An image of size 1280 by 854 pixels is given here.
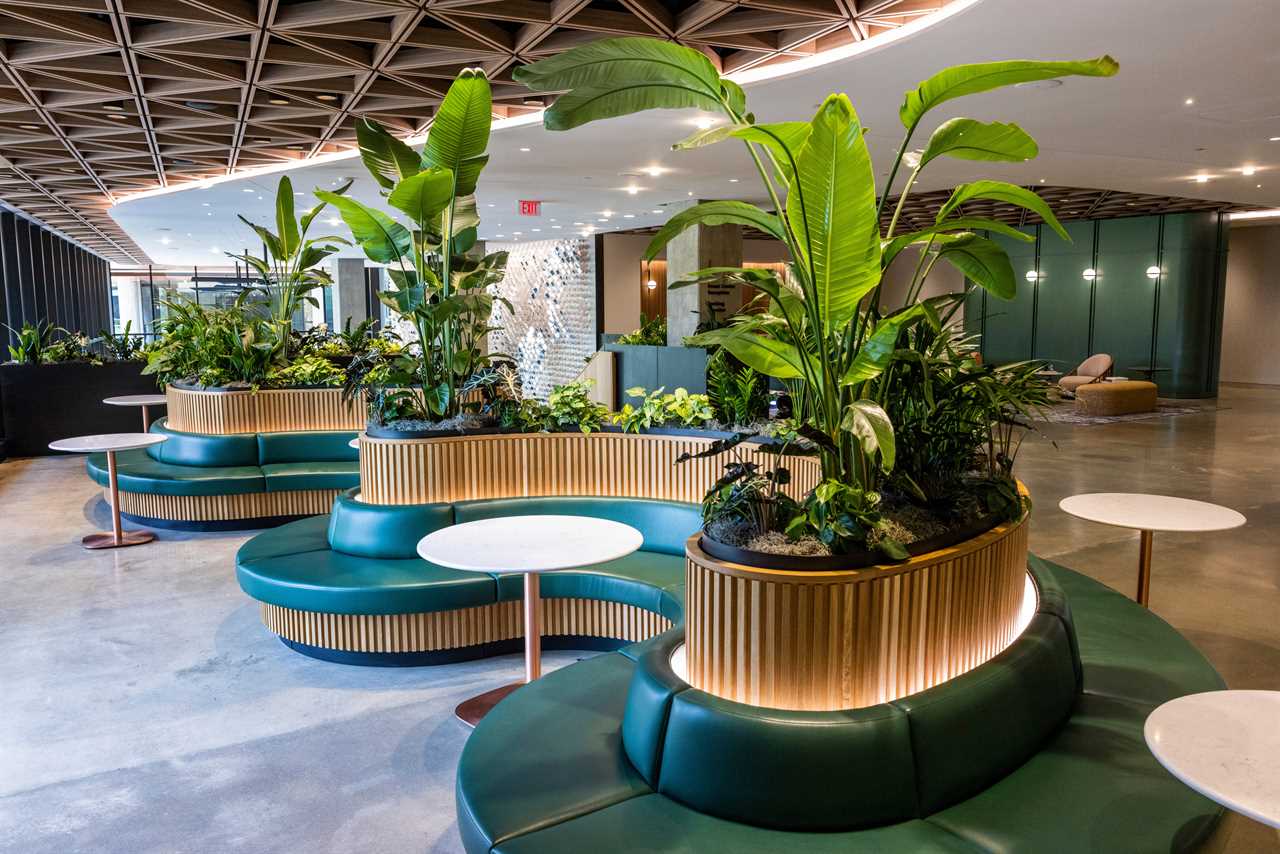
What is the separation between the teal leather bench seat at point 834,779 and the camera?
75.7 inches

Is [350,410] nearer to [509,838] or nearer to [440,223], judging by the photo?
[440,223]

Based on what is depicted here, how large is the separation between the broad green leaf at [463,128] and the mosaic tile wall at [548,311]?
556 inches

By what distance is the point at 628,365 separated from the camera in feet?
41.8

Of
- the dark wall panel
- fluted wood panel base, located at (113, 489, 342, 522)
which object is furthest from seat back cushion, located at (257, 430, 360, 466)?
the dark wall panel

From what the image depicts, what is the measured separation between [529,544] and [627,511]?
1331 mm

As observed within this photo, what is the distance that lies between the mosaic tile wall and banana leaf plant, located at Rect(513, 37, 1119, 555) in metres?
16.4

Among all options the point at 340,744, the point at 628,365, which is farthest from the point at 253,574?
the point at 628,365

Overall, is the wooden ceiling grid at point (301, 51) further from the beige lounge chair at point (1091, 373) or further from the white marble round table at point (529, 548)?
the beige lounge chair at point (1091, 373)

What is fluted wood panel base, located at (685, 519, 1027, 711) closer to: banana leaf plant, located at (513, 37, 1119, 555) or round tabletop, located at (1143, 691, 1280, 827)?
banana leaf plant, located at (513, 37, 1119, 555)

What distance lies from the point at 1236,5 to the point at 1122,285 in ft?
44.2

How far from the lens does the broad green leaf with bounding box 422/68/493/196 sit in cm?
425

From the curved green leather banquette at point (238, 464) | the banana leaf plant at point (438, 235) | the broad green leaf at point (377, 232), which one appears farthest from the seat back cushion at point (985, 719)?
the curved green leather banquette at point (238, 464)

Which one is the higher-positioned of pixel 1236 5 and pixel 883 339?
pixel 1236 5

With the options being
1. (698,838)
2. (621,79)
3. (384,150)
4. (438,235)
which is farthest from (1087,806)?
(384,150)
